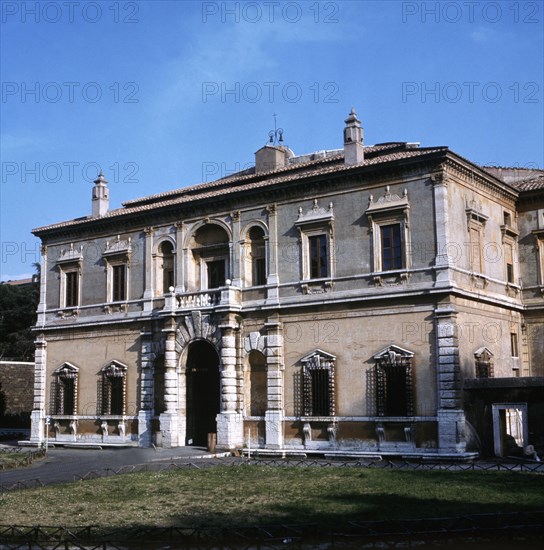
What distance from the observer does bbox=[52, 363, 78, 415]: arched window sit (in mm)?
37219

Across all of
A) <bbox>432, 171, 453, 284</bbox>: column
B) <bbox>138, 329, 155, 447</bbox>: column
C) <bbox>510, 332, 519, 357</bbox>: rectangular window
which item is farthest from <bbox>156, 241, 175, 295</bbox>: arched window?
<bbox>510, 332, 519, 357</bbox>: rectangular window

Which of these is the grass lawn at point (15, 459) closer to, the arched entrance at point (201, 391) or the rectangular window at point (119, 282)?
the arched entrance at point (201, 391)

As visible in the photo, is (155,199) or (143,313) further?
(155,199)

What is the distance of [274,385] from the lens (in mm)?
30672

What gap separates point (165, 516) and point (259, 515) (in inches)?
73.7

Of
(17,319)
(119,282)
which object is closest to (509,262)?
(119,282)

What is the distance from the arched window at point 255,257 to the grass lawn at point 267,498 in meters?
10.7

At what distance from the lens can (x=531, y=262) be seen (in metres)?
33.1

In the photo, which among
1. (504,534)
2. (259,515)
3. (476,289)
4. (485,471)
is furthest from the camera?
(476,289)

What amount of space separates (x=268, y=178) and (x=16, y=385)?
2650 centimetres

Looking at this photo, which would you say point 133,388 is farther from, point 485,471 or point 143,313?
point 485,471

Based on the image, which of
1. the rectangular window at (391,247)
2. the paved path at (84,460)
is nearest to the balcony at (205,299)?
the paved path at (84,460)

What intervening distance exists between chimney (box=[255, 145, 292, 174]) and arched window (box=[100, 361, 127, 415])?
10.9m

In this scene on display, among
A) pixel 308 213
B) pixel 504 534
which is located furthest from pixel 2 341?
pixel 504 534
